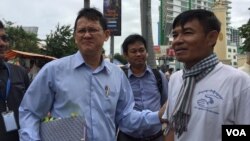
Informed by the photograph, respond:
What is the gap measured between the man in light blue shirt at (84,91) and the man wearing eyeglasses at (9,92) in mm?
729

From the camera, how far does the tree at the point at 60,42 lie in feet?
133

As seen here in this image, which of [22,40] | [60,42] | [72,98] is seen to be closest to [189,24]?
[72,98]

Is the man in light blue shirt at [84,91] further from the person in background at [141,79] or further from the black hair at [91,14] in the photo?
the person in background at [141,79]

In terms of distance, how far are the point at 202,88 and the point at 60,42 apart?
38.8m

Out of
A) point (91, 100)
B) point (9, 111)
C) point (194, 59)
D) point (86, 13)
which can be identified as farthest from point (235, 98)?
point (9, 111)

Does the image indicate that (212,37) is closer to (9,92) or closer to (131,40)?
(9,92)

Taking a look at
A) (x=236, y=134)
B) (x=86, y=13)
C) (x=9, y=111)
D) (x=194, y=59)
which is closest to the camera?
(x=236, y=134)

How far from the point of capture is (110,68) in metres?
3.70

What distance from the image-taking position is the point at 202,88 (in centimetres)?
288

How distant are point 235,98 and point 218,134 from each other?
0.23 meters

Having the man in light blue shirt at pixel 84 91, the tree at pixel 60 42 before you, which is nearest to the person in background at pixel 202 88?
the man in light blue shirt at pixel 84 91

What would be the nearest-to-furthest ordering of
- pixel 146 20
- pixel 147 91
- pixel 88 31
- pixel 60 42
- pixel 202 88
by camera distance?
pixel 202 88 → pixel 88 31 → pixel 147 91 → pixel 146 20 → pixel 60 42

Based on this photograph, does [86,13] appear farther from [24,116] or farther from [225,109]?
[225,109]

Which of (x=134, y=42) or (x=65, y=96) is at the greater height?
(x=134, y=42)
